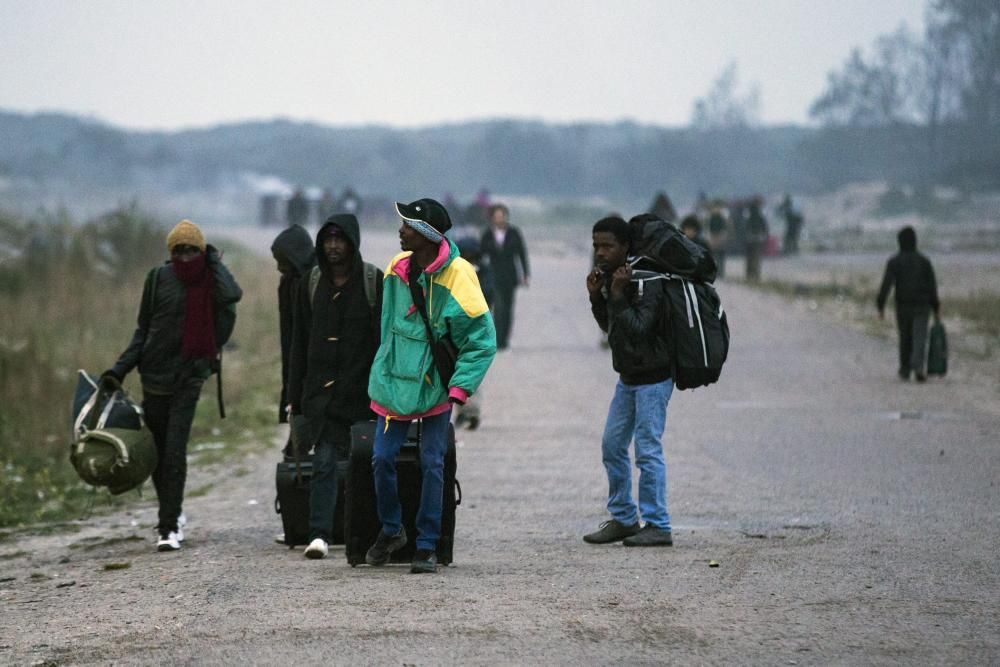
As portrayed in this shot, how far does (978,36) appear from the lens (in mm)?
95125

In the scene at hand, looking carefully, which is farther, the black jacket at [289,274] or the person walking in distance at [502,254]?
the person walking in distance at [502,254]

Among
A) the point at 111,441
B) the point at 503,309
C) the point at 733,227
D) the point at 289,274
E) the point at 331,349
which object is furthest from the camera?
the point at 733,227

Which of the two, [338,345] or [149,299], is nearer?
[338,345]

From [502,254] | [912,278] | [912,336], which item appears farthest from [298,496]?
[912,336]

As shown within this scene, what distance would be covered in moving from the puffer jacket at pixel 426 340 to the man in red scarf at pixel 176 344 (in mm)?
1873

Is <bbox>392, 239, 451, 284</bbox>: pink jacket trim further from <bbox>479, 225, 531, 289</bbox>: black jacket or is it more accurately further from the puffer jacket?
<bbox>479, 225, 531, 289</bbox>: black jacket

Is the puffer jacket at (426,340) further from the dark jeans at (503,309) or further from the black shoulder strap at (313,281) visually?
the dark jeans at (503,309)

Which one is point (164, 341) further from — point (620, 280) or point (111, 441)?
point (620, 280)

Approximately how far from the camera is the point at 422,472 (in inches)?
308

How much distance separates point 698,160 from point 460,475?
126m

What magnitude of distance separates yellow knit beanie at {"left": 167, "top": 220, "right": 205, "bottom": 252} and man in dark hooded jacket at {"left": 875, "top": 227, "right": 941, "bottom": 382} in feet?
33.6

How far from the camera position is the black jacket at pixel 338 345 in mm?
8180

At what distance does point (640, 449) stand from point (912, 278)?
9.60 meters

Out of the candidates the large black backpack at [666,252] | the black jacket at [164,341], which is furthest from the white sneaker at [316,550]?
the large black backpack at [666,252]
